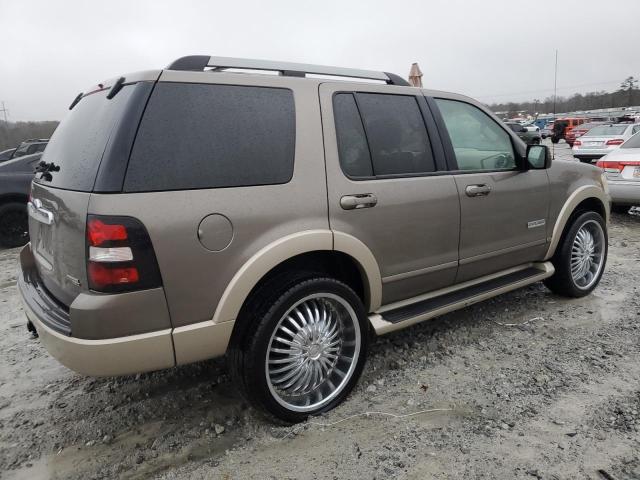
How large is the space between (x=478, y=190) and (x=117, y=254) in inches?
93.9

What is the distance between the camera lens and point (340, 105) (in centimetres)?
273

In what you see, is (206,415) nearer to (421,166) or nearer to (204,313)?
(204,313)

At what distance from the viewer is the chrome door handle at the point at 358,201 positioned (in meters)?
2.60

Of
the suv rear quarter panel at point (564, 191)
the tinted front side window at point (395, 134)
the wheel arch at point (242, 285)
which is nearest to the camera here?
the wheel arch at point (242, 285)

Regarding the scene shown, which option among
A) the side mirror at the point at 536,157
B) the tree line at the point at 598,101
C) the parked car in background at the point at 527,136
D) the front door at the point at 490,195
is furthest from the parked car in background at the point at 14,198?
the tree line at the point at 598,101

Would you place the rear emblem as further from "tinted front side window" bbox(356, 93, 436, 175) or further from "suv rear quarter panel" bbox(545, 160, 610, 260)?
"tinted front side window" bbox(356, 93, 436, 175)

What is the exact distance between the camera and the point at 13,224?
293 inches

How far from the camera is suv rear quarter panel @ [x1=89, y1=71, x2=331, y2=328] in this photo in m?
2.04

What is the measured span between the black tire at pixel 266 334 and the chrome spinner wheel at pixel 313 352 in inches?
0.9

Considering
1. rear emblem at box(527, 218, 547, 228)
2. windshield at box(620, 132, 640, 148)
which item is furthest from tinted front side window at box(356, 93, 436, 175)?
windshield at box(620, 132, 640, 148)

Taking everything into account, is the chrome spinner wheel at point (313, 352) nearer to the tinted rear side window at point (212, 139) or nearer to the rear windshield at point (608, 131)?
the tinted rear side window at point (212, 139)

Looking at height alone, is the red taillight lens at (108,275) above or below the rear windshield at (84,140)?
below

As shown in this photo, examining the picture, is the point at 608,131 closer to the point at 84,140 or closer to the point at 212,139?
the point at 212,139

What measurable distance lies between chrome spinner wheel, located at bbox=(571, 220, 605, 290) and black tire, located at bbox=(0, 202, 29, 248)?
7.76 metres
